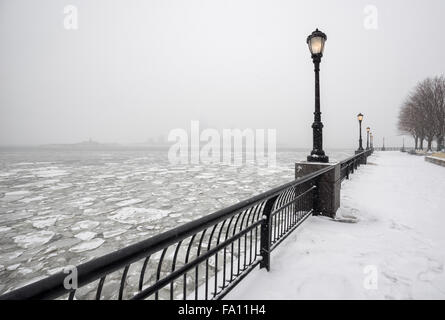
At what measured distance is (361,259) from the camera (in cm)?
339

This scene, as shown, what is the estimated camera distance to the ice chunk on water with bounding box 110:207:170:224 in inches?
260

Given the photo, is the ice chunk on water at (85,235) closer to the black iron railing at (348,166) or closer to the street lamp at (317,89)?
the street lamp at (317,89)

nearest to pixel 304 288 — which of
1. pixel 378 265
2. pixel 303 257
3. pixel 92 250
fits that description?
pixel 303 257

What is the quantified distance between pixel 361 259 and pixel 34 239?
6862 mm

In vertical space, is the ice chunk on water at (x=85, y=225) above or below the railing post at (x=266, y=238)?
below

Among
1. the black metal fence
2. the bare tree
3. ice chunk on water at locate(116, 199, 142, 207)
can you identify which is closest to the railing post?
the black metal fence

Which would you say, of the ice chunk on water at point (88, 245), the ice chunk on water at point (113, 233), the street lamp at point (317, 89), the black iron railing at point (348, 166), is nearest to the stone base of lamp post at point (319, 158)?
the street lamp at point (317, 89)

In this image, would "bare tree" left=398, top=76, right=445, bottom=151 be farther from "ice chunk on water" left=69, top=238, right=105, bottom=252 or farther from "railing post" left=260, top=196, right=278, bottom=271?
"ice chunk on water" left=69, top=238, right=105, bottom=252

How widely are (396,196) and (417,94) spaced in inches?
1648

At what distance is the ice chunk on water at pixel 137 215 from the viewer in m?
6.59

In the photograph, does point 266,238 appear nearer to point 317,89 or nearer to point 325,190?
point 325,190

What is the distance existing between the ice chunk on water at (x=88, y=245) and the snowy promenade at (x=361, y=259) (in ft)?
12.1

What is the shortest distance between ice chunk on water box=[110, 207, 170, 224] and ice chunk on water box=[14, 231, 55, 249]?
63.0 inches
